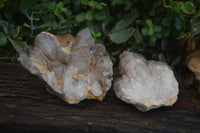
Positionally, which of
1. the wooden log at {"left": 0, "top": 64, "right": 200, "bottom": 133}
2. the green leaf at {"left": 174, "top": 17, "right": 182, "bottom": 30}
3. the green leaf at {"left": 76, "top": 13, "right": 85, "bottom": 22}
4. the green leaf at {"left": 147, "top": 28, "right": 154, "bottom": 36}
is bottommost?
the wooden log at {"left": 0, "top": 64, "right": 200, "bottom": 133}

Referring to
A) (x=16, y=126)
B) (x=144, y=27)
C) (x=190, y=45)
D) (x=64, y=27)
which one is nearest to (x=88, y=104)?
(x=16, y=126)

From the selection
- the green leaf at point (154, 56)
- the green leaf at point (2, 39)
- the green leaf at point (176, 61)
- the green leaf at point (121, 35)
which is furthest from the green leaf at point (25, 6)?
the green leaf at point (176, 61)

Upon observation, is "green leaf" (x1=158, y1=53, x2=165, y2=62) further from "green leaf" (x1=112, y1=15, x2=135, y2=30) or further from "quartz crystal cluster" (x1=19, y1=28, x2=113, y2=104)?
"quartz crystal cluster" (x1=19, y1=28, x2=113, y2=104)

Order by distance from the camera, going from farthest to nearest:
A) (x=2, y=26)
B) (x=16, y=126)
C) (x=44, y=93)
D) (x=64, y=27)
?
(x=64, y=27)
(x=2, y=26)
(x=44, y=93)
(x=16, y=126)

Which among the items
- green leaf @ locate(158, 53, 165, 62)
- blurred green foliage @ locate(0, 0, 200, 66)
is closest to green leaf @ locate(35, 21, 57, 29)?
blurred green foliage @ locate(0, 0, 200, 66)

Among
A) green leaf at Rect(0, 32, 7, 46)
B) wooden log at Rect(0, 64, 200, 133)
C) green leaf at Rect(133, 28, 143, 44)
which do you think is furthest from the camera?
green leaf at Rect(133, 28, 143, 44)

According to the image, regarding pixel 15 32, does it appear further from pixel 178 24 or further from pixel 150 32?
pixel 178 24

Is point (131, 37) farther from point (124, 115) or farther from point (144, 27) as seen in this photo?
point (124, 115)

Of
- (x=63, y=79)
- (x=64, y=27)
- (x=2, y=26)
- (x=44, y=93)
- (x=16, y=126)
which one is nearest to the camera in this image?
(x=16, y=126)
